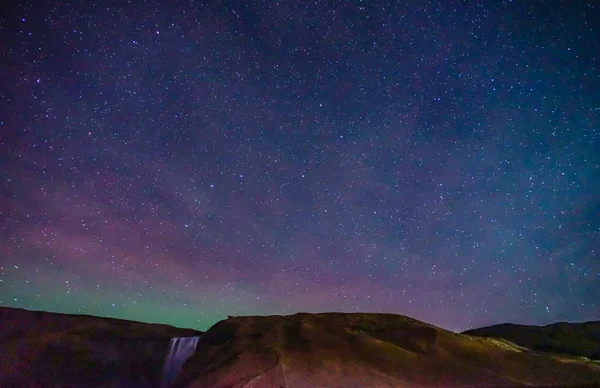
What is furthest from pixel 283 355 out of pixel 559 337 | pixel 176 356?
pixel 559 337

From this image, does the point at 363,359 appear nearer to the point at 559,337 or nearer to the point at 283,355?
the point at 283,355

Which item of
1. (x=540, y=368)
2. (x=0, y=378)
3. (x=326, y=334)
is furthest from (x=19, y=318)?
(x=540, y=368)

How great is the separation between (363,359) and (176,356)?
9845 millimetres

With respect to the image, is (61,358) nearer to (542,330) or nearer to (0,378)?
(0,378)

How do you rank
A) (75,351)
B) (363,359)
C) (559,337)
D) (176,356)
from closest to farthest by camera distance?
1. (363,359)
2. (75,351)
3. (176,356)
4. (559,337)

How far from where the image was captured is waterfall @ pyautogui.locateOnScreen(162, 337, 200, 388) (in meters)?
15.9

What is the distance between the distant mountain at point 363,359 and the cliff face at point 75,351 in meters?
4.92

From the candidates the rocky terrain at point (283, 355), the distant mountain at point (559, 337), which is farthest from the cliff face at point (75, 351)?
the distant mountain at point (559, 337)

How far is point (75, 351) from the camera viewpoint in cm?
1577

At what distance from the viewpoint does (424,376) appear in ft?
35.4

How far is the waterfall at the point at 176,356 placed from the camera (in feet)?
52.1

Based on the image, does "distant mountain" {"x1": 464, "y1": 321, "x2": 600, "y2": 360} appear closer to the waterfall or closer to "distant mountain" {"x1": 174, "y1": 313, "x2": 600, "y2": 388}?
"distant mountain" {"x1": 174, "y1": 313, "x2": 600, "y2": 388}

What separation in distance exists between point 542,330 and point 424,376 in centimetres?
1284

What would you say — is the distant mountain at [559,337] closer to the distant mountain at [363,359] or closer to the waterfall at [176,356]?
the distant mountain at [363,359]
